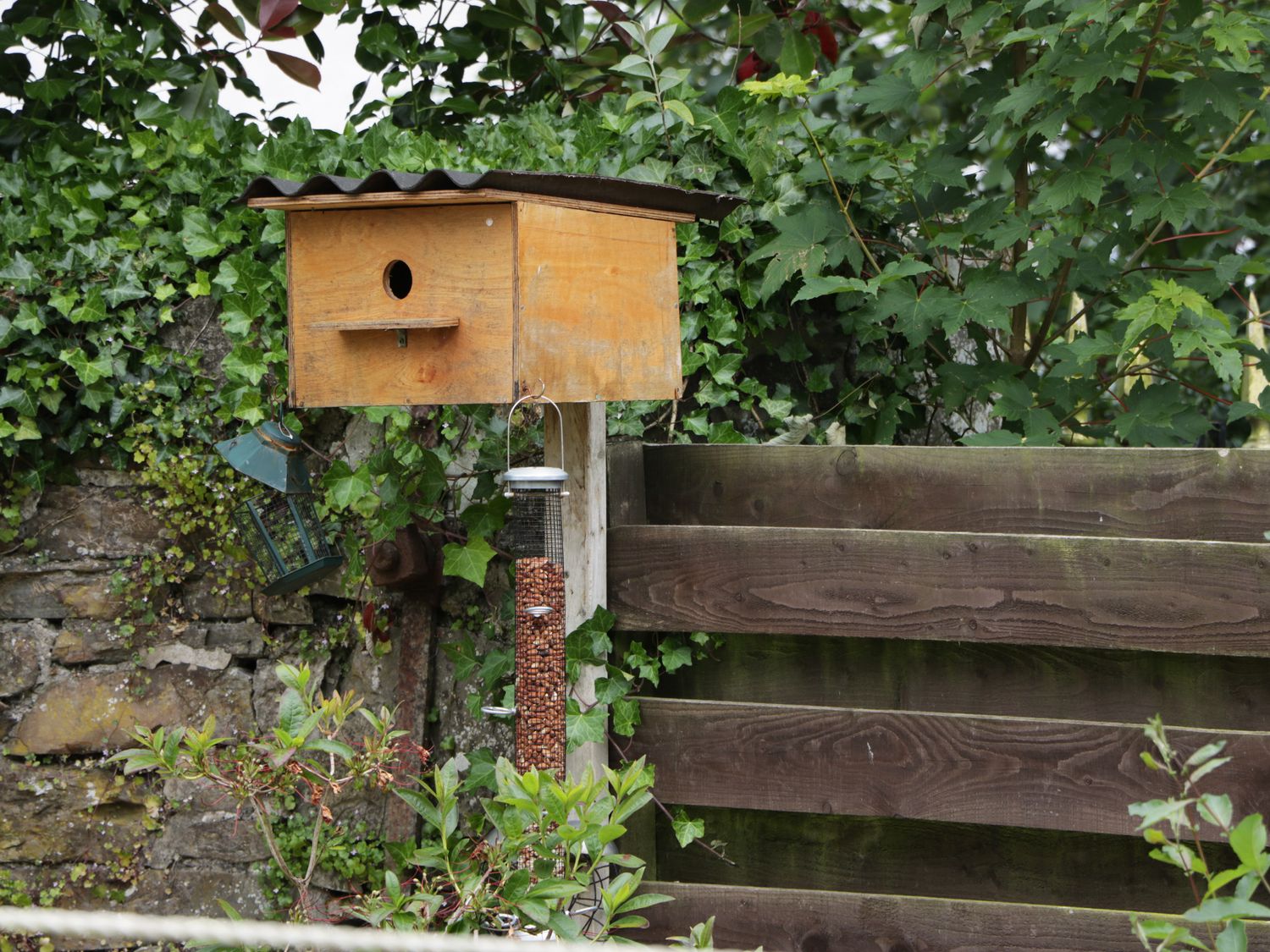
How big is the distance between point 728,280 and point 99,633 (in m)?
1.89

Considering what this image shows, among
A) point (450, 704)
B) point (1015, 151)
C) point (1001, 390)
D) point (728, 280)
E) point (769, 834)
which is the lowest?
point (769, 834)

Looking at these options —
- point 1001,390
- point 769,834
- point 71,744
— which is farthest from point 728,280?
point 71,744

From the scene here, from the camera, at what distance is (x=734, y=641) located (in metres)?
2.45

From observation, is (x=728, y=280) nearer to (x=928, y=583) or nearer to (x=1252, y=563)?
(x=928, y=583)

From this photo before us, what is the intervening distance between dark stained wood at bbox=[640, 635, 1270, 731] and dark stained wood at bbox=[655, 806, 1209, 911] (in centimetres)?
→ 24

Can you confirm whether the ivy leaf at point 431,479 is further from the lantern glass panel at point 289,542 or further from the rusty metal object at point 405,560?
the lantern glass panel at point 289,542

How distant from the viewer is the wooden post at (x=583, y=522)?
227 cm

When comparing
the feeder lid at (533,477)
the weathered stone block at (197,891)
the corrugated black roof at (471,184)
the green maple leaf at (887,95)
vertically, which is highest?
the green maple leaf at (887,95)

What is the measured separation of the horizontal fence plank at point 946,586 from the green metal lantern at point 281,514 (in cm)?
80

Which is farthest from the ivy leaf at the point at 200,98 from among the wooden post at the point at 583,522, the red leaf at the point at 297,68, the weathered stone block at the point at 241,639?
the wooden post at the point at 583,522

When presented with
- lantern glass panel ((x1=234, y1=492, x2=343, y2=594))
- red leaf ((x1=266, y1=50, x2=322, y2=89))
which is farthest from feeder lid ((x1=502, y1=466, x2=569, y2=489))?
red leaf ((x1=266, y1=50, x2=322, y2=89))

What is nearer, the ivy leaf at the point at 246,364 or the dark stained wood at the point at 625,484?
the dark stained wood at the point at 625,484

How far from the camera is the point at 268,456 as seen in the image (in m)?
2.66

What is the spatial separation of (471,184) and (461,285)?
17cm
